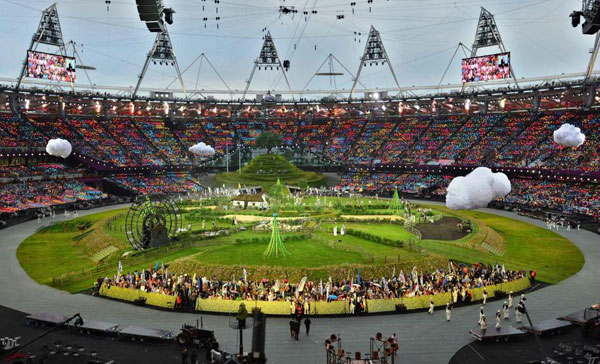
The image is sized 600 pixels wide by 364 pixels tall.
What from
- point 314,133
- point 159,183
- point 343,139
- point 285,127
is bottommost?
point 159,183

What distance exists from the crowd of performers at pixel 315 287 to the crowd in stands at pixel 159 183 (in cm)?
5981

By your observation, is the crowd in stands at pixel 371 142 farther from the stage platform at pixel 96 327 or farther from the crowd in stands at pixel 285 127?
the stage platform at pixel 96 327

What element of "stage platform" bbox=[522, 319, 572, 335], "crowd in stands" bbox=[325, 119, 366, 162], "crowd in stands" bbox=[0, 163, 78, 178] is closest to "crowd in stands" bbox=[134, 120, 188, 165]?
"crowd in stands" bbox=[0, 163, 78, 178]

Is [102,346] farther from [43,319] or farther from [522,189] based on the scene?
[522,189]

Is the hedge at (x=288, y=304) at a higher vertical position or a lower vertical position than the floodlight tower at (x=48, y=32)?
lower

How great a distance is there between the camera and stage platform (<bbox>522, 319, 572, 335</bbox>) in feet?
86.7

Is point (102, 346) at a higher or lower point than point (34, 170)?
lower

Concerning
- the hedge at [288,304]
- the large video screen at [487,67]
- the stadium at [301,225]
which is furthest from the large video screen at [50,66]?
the large video screen at [487,67]

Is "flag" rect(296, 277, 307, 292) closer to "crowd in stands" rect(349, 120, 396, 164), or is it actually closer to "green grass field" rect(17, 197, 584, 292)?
"green grass field" rect(17, 197, 584, 292)

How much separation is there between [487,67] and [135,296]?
270ft

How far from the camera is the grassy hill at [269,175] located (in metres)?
102

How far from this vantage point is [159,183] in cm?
9906

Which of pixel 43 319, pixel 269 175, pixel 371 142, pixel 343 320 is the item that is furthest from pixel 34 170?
pixel 343 320

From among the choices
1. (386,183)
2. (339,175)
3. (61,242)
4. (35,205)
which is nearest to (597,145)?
(386,183)
